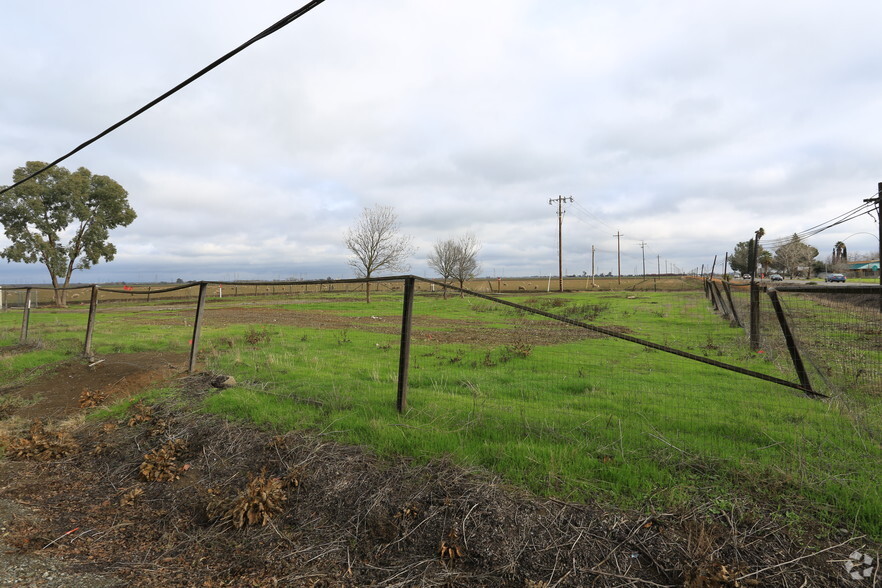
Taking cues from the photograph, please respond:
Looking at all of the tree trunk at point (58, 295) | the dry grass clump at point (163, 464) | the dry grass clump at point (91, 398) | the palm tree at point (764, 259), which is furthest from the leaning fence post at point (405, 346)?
the palm tree at point (764, 259)

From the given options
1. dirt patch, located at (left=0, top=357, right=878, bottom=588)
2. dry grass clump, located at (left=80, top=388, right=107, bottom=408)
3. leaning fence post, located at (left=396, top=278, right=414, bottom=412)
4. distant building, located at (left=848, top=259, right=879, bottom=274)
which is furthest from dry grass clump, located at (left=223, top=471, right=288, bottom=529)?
distant building, located at (left=848, top=259, right=879, bottom=274)

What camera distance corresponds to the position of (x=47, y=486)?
4043 mm

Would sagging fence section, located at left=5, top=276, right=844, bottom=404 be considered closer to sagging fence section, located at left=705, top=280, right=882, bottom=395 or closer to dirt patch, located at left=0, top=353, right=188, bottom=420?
sagging fence section, located at left=705, top=280, right=882, bottom=395

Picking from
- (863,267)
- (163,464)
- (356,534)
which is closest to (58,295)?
(163,464)

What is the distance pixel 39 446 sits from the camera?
186 inches

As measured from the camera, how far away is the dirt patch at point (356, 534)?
2.53 m

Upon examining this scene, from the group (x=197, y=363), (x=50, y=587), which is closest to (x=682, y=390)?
(x=50, y=587)

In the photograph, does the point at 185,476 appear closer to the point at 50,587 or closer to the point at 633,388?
the point at 50,587

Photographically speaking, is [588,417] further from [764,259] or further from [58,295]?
[764,259]

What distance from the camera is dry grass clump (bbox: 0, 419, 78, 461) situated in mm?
4602

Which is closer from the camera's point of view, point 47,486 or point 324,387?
point 47,486

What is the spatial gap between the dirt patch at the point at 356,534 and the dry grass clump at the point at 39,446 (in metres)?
0.50

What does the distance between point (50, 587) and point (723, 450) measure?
196 inches

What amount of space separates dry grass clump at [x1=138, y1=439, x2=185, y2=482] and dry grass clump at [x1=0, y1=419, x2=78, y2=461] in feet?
3.99
